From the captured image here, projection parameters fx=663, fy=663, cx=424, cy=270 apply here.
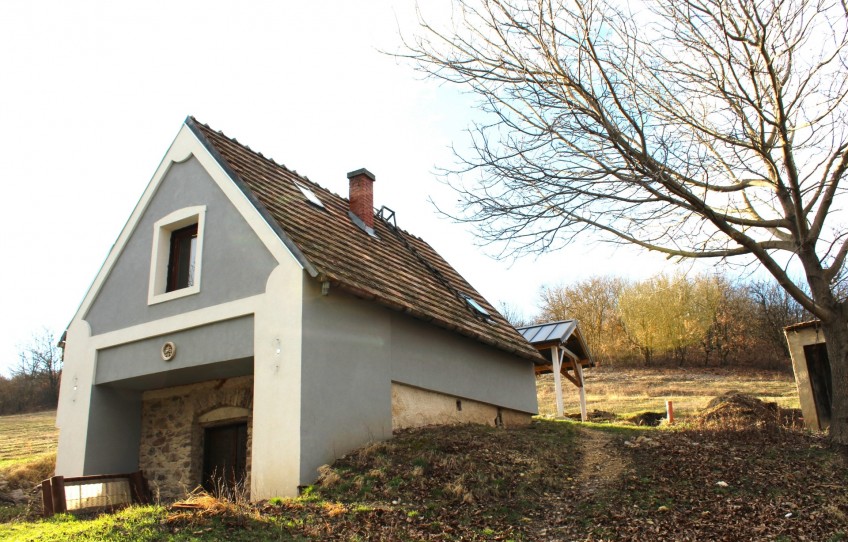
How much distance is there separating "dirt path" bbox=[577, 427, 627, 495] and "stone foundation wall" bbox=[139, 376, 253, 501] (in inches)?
209

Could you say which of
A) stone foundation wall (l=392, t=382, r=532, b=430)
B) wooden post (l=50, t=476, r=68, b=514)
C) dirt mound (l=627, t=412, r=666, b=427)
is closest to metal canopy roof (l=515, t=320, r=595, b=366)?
dirt mound (l=627, t=412, r=666, b=427)

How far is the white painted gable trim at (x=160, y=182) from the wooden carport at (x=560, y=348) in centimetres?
1254

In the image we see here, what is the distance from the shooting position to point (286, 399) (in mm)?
9062

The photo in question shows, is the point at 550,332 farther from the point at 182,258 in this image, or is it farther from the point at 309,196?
the point at 182,258

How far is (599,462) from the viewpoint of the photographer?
10.4 metres

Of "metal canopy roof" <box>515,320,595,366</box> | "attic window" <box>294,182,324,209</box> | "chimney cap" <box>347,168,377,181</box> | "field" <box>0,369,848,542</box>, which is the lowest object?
"field" <box>0,369,848,542</box>

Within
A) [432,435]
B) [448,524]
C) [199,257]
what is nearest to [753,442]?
[432,435]

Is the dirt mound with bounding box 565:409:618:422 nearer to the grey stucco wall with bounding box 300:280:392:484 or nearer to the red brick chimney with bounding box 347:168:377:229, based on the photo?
the red brick chimney with bounding box 347:168:377:229

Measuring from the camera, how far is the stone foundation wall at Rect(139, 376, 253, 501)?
1112 cm

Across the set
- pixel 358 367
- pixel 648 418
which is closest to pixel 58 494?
pixel 358 367

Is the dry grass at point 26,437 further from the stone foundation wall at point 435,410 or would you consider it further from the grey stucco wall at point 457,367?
the grey stucco wall at point 457,367

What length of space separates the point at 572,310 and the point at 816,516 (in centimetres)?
3693

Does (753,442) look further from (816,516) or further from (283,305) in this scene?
(283,305)

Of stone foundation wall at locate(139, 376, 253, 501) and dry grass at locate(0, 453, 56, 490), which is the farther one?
dry grass at locate(0, 453, 56, 490)
